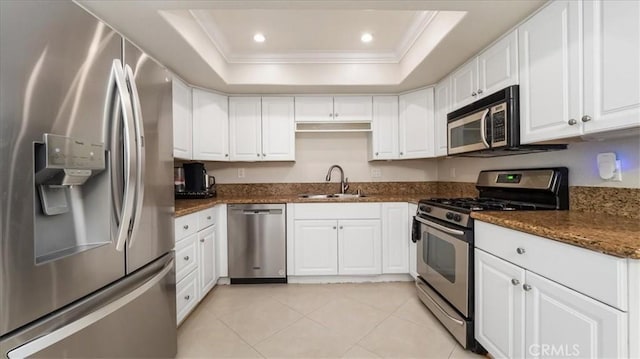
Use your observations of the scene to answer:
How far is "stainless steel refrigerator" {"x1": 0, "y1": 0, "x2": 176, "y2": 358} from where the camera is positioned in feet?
2.35

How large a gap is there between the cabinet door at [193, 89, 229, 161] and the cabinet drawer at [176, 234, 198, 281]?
3.20ft

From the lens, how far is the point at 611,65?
1164mm

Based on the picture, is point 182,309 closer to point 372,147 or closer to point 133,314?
point 133,314

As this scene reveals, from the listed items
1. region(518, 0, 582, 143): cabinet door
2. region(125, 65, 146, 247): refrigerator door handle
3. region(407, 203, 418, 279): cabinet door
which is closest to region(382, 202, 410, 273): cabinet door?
region(407, 203, 418, 279): cabinet door

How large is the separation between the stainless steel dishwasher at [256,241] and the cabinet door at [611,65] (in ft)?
7.73

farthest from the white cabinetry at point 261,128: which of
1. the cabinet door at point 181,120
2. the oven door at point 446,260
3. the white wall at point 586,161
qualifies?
the white wall at point 586,161

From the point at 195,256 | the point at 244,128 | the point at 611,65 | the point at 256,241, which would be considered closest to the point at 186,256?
the point at 195,256

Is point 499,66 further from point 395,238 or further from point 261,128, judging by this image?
point 261,128

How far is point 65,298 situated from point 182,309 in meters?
1.25

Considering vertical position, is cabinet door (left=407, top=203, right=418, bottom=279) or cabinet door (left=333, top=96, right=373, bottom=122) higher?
cabinet door (left=333, top=96, right=373, bottom=122)

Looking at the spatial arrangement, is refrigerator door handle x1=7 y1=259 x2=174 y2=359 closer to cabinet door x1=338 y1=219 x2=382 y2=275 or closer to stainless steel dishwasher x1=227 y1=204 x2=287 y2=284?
stainless steel dishwasher x1=227 y1=204 x2=287 y2=284

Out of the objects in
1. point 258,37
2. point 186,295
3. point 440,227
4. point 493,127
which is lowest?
point 186,295

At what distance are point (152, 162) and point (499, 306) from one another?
77.2 inches

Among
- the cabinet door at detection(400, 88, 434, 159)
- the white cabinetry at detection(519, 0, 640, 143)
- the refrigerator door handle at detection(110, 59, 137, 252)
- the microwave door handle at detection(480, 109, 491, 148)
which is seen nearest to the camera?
the refrigerator door handle at detection(110, 59, 137, 252)
